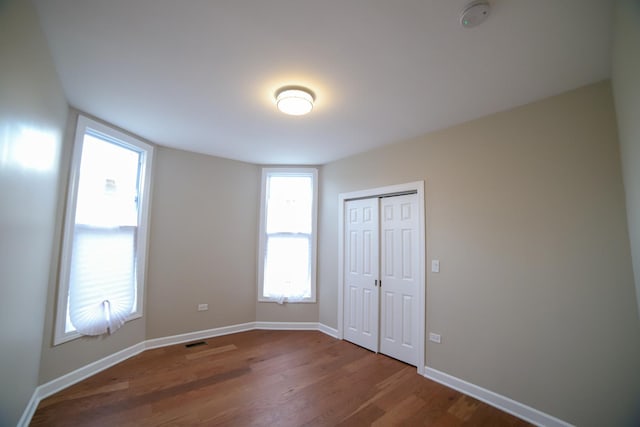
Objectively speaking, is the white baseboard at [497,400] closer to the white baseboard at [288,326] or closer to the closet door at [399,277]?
the closet door at [399,277]

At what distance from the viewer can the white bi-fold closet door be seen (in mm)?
3291

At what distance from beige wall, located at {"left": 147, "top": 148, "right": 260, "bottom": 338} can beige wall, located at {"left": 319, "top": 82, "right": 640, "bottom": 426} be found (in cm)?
283

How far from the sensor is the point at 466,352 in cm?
268

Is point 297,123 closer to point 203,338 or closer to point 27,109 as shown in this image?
point 27,109

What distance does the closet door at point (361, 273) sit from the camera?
3703mm

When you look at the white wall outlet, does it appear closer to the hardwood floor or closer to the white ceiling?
the hardwood floor

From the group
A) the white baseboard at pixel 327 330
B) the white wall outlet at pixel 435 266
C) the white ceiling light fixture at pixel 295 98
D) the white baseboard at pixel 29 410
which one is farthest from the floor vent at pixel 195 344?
the white ceiling light fixture at pixel 295 98

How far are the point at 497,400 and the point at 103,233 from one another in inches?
170

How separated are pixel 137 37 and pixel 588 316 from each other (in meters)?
3.72

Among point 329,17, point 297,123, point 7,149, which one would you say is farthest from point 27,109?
point 297,123

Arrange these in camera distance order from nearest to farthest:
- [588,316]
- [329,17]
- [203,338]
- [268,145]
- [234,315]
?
[329,17] → [588,316] → [268,145] → [203,338] → [234,315]

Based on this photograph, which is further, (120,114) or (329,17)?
(120,114)

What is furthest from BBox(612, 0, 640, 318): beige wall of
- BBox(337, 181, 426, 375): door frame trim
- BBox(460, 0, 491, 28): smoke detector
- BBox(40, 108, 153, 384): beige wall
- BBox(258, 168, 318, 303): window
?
BBox(40, 108, 153, 384): beige wall

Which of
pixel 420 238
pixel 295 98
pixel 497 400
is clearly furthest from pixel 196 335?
pixel 497 400
